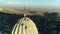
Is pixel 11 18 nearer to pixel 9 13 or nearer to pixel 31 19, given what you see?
pixel 9 13

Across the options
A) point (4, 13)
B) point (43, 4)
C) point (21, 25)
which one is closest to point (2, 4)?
point (4, 13)

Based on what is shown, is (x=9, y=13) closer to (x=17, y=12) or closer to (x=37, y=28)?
(x=17, y=12)

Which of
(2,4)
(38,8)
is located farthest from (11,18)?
(38,8)

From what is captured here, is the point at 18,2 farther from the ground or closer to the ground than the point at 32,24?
farther from the ground
